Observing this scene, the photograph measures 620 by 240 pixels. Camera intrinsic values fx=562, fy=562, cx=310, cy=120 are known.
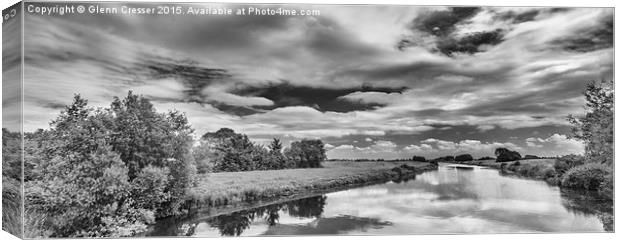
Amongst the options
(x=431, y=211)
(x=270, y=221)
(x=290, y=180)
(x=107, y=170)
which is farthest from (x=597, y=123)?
(x=107, y=170)

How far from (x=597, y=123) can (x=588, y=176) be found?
104 cm

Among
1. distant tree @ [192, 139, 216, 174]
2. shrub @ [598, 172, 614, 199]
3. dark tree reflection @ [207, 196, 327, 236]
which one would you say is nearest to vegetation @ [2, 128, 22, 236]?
distant tree @ [192, 139, 216, 174]

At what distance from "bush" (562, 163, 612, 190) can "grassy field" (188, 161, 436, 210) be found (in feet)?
9.02

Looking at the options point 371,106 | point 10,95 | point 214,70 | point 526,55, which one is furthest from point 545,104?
point 10,95

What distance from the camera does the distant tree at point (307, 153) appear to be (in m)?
10.1

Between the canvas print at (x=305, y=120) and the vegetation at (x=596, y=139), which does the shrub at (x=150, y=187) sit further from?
the vegetation at (x=596, y=139)

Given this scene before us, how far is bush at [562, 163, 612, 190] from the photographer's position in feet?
34.8

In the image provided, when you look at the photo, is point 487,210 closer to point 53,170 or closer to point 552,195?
point 552,195

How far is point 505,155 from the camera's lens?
1051 cm

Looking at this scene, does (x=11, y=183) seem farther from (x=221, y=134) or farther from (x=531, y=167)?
(x=531, y=167)

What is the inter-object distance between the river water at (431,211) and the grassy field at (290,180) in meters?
0.20

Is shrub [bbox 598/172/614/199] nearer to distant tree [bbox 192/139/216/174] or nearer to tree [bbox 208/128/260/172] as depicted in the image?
tree [bbox 208/128/260/172]

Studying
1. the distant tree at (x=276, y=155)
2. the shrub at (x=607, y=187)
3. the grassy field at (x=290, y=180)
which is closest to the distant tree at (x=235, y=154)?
the grassy field at (x=290, y=180)

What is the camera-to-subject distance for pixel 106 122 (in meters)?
9.42
